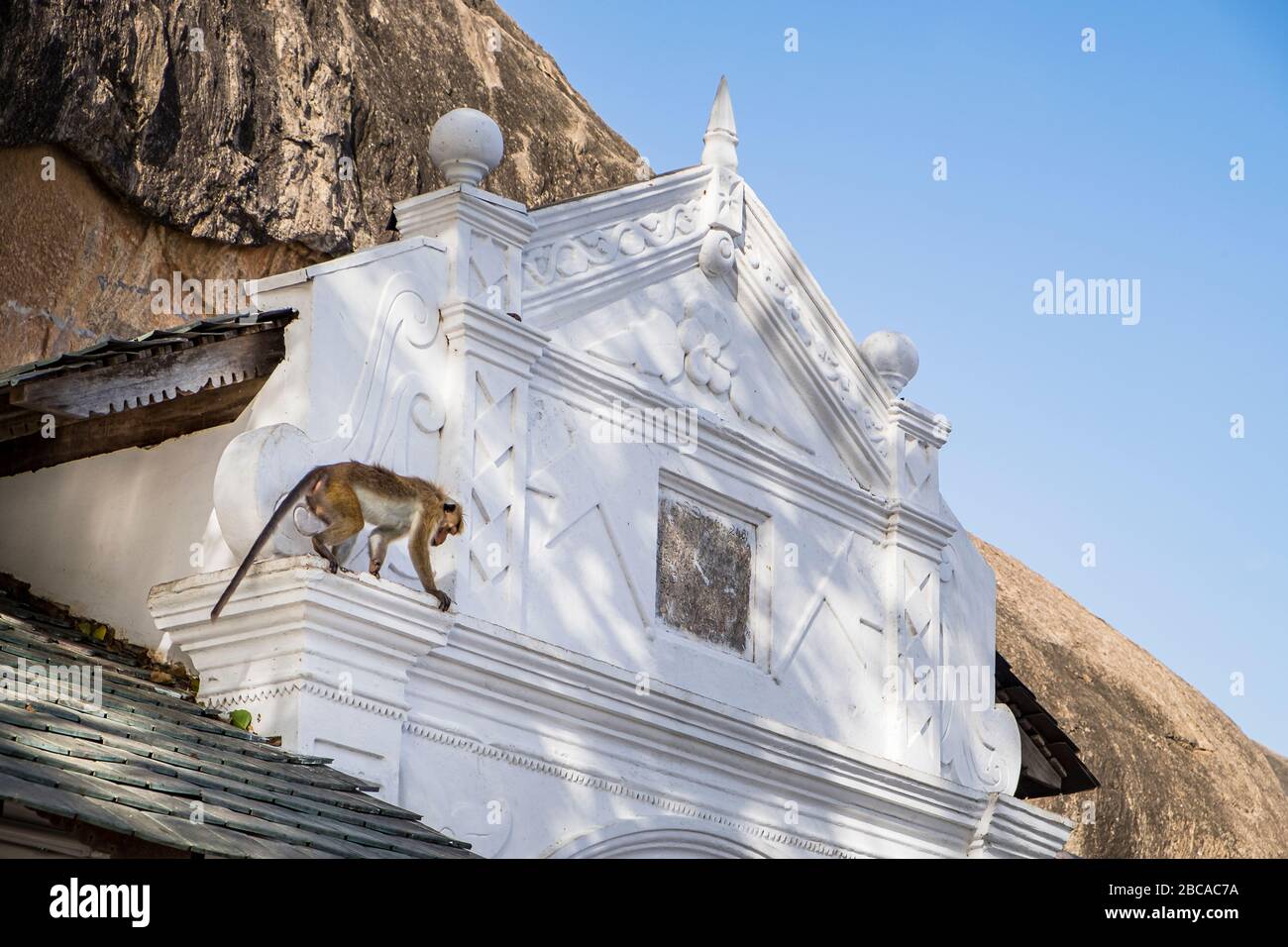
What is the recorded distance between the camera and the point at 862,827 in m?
14.0

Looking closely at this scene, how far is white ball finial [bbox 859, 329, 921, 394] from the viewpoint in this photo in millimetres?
15320

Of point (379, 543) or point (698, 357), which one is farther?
point (698, 357)

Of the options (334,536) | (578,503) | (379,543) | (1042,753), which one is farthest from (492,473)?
(1042,753)

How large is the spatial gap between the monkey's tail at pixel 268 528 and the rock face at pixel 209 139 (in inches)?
286

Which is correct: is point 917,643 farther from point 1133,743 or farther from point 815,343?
point 1133,743

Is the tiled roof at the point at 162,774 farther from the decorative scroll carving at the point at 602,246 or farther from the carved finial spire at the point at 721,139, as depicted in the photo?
the carved finial spire at the point at 721,139

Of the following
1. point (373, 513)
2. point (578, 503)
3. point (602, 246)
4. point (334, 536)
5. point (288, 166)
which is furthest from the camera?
point (288, 166)

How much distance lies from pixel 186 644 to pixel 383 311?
7.08 ft

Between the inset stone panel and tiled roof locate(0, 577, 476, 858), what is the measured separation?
327 cm

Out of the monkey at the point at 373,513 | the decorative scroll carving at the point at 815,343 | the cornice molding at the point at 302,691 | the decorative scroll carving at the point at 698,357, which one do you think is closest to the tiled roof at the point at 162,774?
the cornice molding at the point at 302,691

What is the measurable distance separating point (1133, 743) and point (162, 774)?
1819 centimetres

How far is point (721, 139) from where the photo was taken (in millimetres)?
14555
